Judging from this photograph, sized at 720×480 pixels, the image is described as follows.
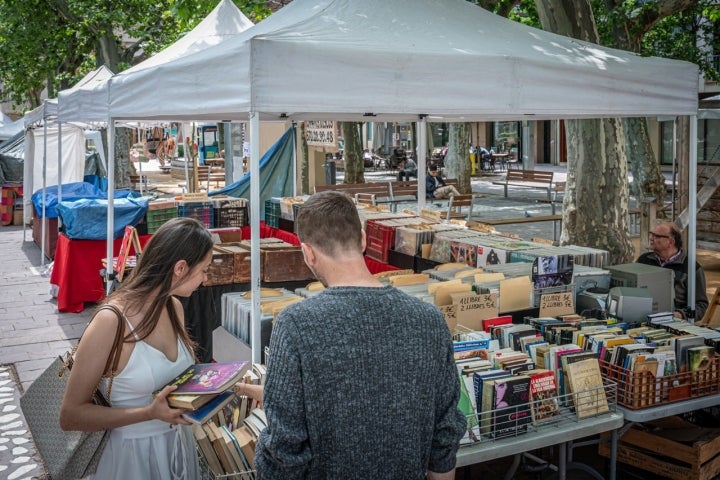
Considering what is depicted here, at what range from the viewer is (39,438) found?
300 centimetres

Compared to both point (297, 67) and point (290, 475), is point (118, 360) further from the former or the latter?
point (297, 67)

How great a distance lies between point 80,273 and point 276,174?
11.1 ft

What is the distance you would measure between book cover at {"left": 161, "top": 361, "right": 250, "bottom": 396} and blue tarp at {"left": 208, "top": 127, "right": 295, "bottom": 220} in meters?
8.73

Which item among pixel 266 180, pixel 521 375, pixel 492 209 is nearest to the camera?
pixel 521 375

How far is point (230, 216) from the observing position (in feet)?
29.4

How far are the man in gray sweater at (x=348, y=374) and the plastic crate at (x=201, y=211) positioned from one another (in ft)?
22.4

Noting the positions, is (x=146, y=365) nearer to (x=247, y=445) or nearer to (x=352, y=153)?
(x=247, y=445)

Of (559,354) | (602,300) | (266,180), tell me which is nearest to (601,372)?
(559,354)

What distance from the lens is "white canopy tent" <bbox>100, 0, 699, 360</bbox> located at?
4.27 meters

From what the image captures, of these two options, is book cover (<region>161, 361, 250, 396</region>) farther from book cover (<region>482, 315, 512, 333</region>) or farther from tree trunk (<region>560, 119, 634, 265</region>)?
tree trunk (<region>560, 119, 634, 265</region>)

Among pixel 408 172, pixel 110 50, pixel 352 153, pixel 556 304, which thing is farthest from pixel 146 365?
pixel 408 172

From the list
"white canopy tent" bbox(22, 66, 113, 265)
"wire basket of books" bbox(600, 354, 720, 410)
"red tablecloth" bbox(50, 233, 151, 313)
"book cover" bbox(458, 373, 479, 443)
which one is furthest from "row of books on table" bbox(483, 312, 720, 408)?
"white canopy tent" bbox(22, 66, 113, 265)

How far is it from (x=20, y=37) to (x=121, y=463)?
839 inches

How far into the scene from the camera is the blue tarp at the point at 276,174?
11.4 m
